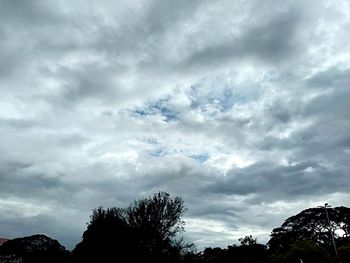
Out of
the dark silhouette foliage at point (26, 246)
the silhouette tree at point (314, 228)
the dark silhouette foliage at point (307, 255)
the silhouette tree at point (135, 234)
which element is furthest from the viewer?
the silhouette tree at point (314, 228)

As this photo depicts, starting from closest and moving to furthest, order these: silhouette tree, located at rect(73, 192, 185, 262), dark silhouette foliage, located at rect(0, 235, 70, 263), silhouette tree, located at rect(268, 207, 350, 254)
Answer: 1. silhouette tree, located at rect(73, 192, 185, 262)
2. dark silhouette foliage, located at rect(0, 235, 70, 263)
3. silhouette tree, located at rect(268, 207, 350, 254)

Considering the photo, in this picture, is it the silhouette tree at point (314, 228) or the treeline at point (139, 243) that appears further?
the silhouette tree at point (314, 228)

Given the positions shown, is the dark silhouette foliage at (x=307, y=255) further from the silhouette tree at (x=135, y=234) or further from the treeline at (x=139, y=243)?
the silhouette tree at (x=135, y=234)

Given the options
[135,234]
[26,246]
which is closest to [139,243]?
[135,234]

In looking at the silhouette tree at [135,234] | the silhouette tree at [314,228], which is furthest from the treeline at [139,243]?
the silhouette tree at [314,228]

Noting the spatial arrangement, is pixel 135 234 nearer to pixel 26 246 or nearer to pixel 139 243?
pixel 139 243

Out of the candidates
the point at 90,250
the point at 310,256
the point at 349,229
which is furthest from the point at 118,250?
the point at 349,229

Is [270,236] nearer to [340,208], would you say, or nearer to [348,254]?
[340,208]

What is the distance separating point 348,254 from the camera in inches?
1673

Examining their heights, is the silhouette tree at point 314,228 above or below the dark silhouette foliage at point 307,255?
above

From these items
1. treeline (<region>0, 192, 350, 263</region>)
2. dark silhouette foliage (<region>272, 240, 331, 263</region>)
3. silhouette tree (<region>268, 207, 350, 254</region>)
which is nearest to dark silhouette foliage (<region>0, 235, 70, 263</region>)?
treeline (<region>0, 192, 350, 263</region>)

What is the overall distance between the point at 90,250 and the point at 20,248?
4113 centimetres

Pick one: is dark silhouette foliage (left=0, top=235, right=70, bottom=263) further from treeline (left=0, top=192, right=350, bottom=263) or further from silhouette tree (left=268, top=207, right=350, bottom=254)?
silhouette tree (left=268, top=207, right=350, bottom=254)

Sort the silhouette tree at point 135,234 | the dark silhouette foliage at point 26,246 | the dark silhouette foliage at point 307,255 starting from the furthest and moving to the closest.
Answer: the dark silhouette foliage at point 26,246, the dark silhouette foliage at point 307,255, the silhouette tree at point 135,234
